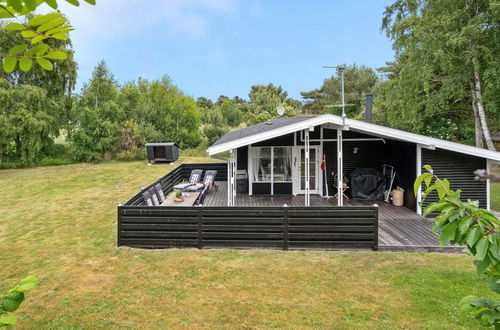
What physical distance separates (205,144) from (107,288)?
832 inches

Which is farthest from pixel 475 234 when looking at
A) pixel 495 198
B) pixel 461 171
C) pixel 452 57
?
pixel 452 57

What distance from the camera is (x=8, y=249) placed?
6.49m

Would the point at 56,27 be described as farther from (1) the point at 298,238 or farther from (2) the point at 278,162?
(2) the point at 278,162

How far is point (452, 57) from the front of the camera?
13.6 meters

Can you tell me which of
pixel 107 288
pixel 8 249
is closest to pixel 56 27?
pixel 107 288

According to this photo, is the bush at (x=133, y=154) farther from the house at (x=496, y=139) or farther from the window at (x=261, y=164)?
the house at (x=496, y=139)

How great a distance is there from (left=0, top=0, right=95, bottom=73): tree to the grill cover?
10182 mm

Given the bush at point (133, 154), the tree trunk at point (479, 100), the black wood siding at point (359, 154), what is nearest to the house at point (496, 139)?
the tree trunk at point (479, 100)

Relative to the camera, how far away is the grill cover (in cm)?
1021

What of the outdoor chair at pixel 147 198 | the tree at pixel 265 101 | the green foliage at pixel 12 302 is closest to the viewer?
the green foliage at pixel 12 302

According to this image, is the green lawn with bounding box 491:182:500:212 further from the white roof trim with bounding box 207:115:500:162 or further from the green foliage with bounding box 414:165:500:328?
the green foliage with bounding box 414:165:500:328

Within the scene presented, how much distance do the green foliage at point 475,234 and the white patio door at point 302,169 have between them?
939 cm

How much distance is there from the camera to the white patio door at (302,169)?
1080cm

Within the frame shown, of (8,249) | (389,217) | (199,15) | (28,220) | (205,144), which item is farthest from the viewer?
(205,144)
